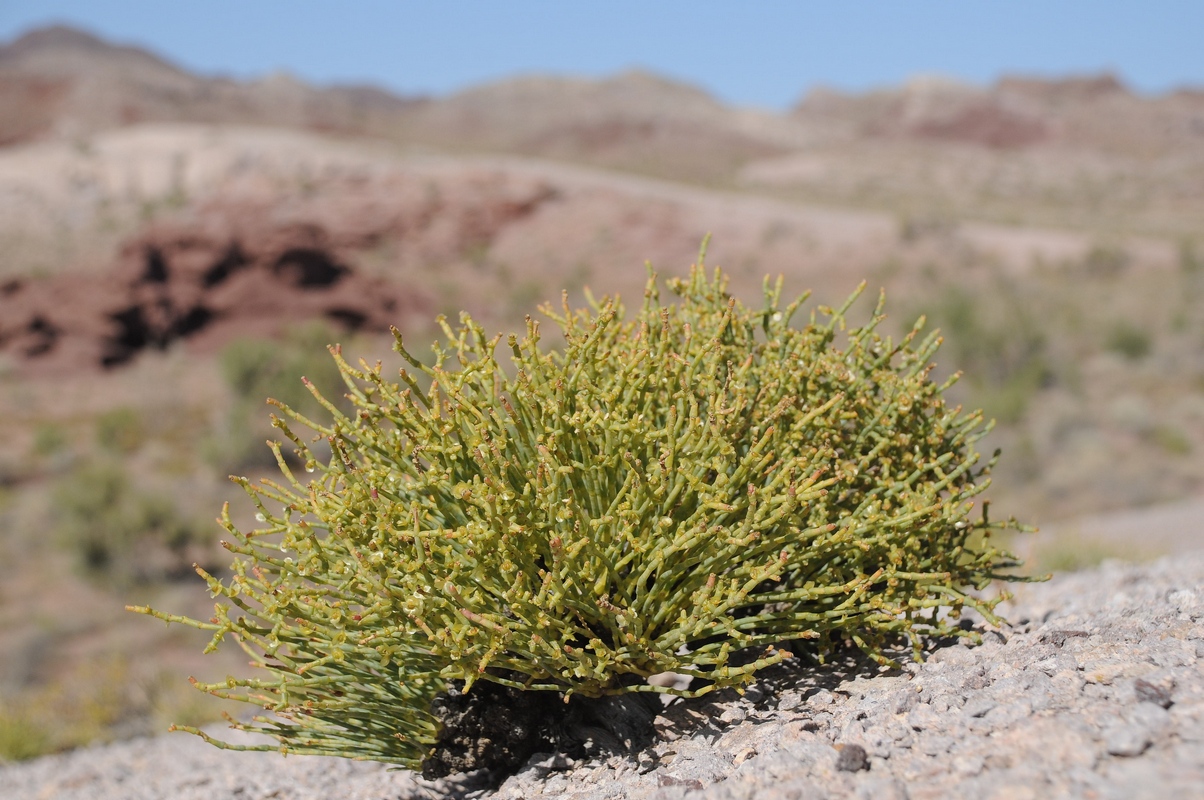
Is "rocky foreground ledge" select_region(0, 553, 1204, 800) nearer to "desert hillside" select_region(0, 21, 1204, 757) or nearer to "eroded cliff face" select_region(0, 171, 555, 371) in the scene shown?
"desert hillside" select_region(0, 21, 1204, 757)

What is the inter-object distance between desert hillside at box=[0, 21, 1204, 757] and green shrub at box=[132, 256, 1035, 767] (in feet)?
14.0

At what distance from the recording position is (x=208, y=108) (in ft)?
195

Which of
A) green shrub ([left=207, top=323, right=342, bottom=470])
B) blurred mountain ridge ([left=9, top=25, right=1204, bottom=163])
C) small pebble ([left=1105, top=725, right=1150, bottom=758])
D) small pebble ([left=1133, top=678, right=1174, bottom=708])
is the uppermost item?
blurred mountain ridge ([left=9, top=25, right=1204, bottom=163])

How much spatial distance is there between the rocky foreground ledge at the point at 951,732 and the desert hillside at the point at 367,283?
431cm

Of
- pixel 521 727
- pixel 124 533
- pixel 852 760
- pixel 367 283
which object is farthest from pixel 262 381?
pixel 852 760

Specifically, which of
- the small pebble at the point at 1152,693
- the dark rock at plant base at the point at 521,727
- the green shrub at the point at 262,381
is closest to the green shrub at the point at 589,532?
the dark rock at plant base at the point at 521,727

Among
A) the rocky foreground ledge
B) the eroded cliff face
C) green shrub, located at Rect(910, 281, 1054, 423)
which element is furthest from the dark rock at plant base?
the eroded cliff face

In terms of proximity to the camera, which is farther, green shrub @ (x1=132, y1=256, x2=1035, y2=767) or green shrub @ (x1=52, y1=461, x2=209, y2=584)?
green shrub @ (x1=52, y1=461, x2=209, y2=584)

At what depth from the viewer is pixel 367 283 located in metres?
26.4

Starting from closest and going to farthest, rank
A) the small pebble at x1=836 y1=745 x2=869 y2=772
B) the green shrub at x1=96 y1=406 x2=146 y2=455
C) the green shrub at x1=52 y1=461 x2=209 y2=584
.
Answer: the small pebble at x1=836 y1=745 x2=869 y2=772
the green shrub at x1=52 y1=461 x2=209 y2=584
the green shrub at x1=96 y1=406 x2=146 y2=455

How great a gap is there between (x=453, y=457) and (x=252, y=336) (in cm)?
2284

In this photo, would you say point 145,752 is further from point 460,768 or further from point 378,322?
point 378,322

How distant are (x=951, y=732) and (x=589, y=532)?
109 cm

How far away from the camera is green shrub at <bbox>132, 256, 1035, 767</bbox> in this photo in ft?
9.30
